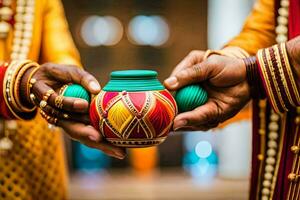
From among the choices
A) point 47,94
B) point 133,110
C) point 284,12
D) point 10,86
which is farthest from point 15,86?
point 284,12

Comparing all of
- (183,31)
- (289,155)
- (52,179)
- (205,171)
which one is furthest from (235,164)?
(289,155)

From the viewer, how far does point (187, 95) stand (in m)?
1.38

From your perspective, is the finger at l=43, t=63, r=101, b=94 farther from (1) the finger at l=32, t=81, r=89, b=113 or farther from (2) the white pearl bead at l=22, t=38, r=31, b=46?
(2) the white pearl bead at l=22, t=38, r=31, b=46

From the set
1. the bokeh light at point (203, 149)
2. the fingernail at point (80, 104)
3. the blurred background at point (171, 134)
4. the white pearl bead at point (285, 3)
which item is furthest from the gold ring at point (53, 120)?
the bokeh light at point (203, 149)

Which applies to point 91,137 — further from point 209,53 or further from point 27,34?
point 27,34

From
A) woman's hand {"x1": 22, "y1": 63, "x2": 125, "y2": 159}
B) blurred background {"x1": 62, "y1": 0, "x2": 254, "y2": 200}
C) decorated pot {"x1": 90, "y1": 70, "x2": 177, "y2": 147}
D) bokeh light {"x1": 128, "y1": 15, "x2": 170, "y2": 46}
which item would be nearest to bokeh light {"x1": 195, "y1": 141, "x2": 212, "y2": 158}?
blurred background {"x1": 62, "y1": 0, "x2": 254, "y2": 200}

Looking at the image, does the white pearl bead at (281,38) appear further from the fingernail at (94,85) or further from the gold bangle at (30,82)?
the gold bangle at (30,82)

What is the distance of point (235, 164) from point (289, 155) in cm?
251

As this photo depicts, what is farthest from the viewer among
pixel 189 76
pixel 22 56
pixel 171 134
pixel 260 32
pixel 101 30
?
pixel 101 30

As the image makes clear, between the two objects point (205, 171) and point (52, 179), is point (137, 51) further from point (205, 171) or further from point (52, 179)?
point (52, 179)

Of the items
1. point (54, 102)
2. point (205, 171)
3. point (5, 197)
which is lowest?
point (205, 171)

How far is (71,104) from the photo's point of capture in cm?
136

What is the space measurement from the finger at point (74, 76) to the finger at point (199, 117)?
17 centimetres

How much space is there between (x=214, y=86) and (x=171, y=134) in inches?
120
